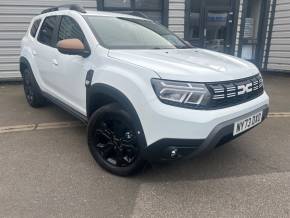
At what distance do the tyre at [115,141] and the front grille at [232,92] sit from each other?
2.55 ft

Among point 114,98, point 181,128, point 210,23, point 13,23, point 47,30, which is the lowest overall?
point 181,128

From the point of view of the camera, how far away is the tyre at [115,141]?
8.72ft

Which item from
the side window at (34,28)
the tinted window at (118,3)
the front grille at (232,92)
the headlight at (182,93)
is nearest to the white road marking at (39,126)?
the side window at (34,28)

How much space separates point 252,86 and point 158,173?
1.35 meters

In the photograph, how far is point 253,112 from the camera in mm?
2742

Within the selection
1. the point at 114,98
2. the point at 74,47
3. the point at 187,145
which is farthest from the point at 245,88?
the point at 74,47

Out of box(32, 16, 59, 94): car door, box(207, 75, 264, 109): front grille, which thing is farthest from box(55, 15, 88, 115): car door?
box(207, 75, 264, 109): front grille

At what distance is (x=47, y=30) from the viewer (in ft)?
13.8

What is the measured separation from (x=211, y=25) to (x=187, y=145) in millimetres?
7270

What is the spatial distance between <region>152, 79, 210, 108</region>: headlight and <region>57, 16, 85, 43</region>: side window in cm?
134

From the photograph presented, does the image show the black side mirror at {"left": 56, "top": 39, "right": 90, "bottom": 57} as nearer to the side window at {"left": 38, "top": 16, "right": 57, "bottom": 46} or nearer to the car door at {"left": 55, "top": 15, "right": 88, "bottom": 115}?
the car door at {"left": 55, "top": 15, "right": 88, "bottom": 115}

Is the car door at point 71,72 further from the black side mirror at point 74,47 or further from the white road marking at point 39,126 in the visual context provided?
the white road marking at point 39,126

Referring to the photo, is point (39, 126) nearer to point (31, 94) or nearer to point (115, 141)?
point (31, 94)

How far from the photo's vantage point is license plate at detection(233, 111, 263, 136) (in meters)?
2.53
